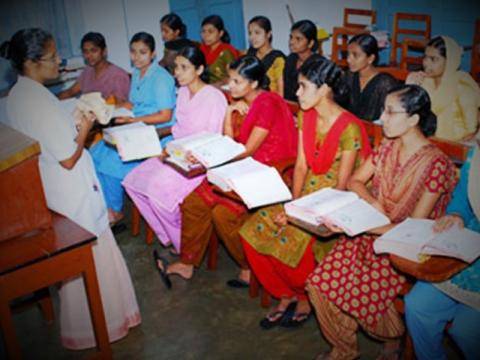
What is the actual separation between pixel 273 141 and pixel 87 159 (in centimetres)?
110

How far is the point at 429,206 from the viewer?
2148mm

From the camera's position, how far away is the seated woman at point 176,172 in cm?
317

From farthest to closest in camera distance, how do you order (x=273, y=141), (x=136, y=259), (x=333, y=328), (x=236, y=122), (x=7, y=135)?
(x=136, y=259)
(x=236, y=122)
(x=273, y=141)
(x=333, y=328)
(x=7, y=135)

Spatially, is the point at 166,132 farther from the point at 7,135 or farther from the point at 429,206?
the point at 429,206

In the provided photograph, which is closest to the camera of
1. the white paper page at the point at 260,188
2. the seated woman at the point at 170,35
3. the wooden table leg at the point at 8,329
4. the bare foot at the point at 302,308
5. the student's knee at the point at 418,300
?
the wooden table leg at the point at 8,329

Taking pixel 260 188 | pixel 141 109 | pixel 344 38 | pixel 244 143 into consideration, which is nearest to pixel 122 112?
pixel 141 109

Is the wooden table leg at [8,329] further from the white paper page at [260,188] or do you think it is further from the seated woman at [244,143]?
the seated woman at [244,143]

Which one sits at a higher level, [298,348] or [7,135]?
[7,135]

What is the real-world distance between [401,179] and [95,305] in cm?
149

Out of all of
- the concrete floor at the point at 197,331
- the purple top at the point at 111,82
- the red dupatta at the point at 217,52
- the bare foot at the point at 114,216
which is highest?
the red dupatta at the point at 217,52

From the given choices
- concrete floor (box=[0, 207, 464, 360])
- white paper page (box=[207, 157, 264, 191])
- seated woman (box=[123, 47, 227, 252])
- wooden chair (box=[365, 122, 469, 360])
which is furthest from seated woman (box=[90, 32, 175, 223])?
wooden chair (box=[365, 122, 469, 360])

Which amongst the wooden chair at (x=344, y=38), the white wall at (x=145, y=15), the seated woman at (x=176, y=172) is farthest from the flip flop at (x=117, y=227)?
the wooden chair at (x=344, y=38)

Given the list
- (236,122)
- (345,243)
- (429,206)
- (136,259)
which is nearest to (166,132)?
(236,122)

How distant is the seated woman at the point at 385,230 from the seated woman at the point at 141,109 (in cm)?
188
